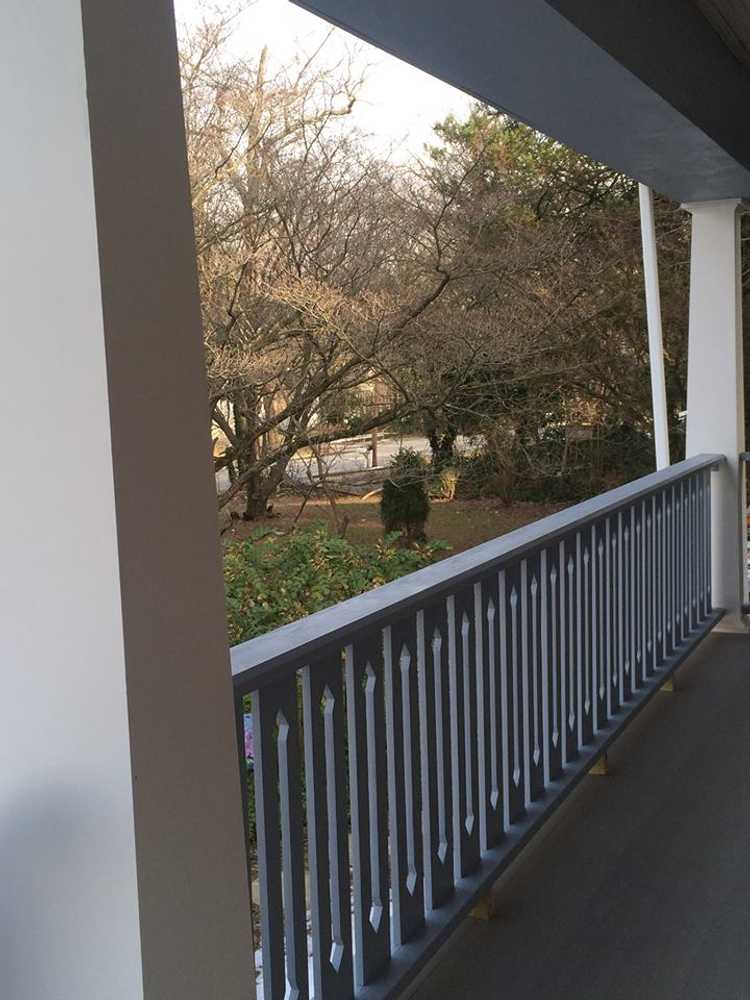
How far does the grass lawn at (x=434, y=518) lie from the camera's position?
9.92 metres

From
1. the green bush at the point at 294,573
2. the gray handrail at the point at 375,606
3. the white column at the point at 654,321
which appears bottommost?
the green bush at the point at 294,573

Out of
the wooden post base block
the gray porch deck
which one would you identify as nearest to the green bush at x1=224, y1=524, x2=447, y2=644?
the wooden post base block

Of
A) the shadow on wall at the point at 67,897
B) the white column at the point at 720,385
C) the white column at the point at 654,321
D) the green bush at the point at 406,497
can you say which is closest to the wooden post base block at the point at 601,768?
the white column at the point at 720,385

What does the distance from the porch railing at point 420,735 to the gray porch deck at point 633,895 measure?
0.14 metres

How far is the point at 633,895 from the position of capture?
2.72 meters

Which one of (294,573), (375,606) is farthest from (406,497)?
(375,606)

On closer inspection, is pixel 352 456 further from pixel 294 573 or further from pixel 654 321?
pixel 654 321

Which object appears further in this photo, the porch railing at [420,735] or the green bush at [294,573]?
the green bush at [294,573]

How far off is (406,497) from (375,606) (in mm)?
9065

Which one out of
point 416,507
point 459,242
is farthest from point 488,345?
Result: point 416,507

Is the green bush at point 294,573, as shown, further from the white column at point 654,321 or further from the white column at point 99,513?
the white column at point 99,513

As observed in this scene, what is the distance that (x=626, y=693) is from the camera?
398 centimetres

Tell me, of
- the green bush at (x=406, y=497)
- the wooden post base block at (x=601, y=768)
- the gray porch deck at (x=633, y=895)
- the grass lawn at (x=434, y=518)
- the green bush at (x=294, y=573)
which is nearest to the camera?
the gray porch deck at (x=633, y=895)

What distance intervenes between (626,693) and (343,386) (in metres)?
6.46
